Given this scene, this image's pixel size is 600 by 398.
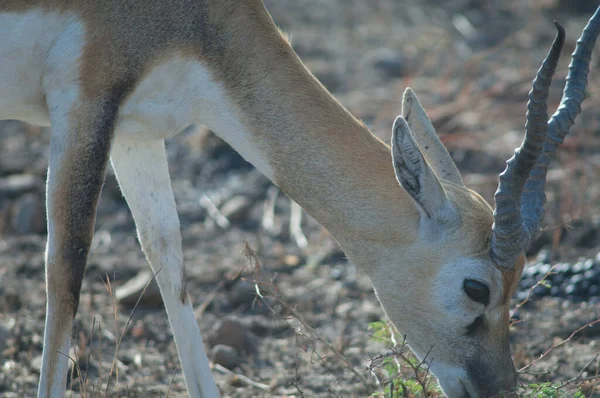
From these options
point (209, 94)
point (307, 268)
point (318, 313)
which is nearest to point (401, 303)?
point (209, 94)

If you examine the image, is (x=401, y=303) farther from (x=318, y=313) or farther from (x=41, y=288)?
(x=41, y=288)

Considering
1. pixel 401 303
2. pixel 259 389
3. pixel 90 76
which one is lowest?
pixel 259 389

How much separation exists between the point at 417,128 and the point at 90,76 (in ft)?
6.07

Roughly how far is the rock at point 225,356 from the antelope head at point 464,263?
1.76 metres

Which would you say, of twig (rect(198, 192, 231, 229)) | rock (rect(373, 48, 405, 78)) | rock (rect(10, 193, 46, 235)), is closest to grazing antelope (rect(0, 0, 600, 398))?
rock (rect(10, 193, 46, 235))

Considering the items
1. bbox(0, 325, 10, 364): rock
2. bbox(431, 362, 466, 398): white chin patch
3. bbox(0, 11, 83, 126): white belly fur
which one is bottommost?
bbox(0, 325, 10, 364): rock

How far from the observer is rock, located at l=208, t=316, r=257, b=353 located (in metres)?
6.19

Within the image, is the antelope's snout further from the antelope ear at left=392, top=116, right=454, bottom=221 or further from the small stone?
the small stone

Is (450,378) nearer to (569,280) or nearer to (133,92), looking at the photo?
(133,92)

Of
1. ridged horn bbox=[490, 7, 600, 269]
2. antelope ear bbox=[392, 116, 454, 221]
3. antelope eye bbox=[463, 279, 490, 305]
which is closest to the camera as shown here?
ridged horn bbox=[490, 7, 600, 269]

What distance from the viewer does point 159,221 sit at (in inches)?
203

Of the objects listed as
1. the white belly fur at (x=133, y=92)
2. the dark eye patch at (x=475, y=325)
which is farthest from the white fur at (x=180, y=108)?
the dark eye patch at (x=475, y=325)

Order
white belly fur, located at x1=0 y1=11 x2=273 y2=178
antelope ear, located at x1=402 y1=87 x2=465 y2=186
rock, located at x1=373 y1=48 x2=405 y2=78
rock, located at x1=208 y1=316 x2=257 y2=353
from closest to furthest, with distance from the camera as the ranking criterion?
1. white belly fur, located at x1=0 y1=11 x2=273 y2=178
2. antelope ear, located at x1=402 y1=87 x2=465 y2=186
3. rock, located at x1=208 y1=316 x2=257 y2=353
4. rock, located at x1=373 y1=48 x2=405 y2=78

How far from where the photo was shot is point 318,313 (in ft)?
22.8
